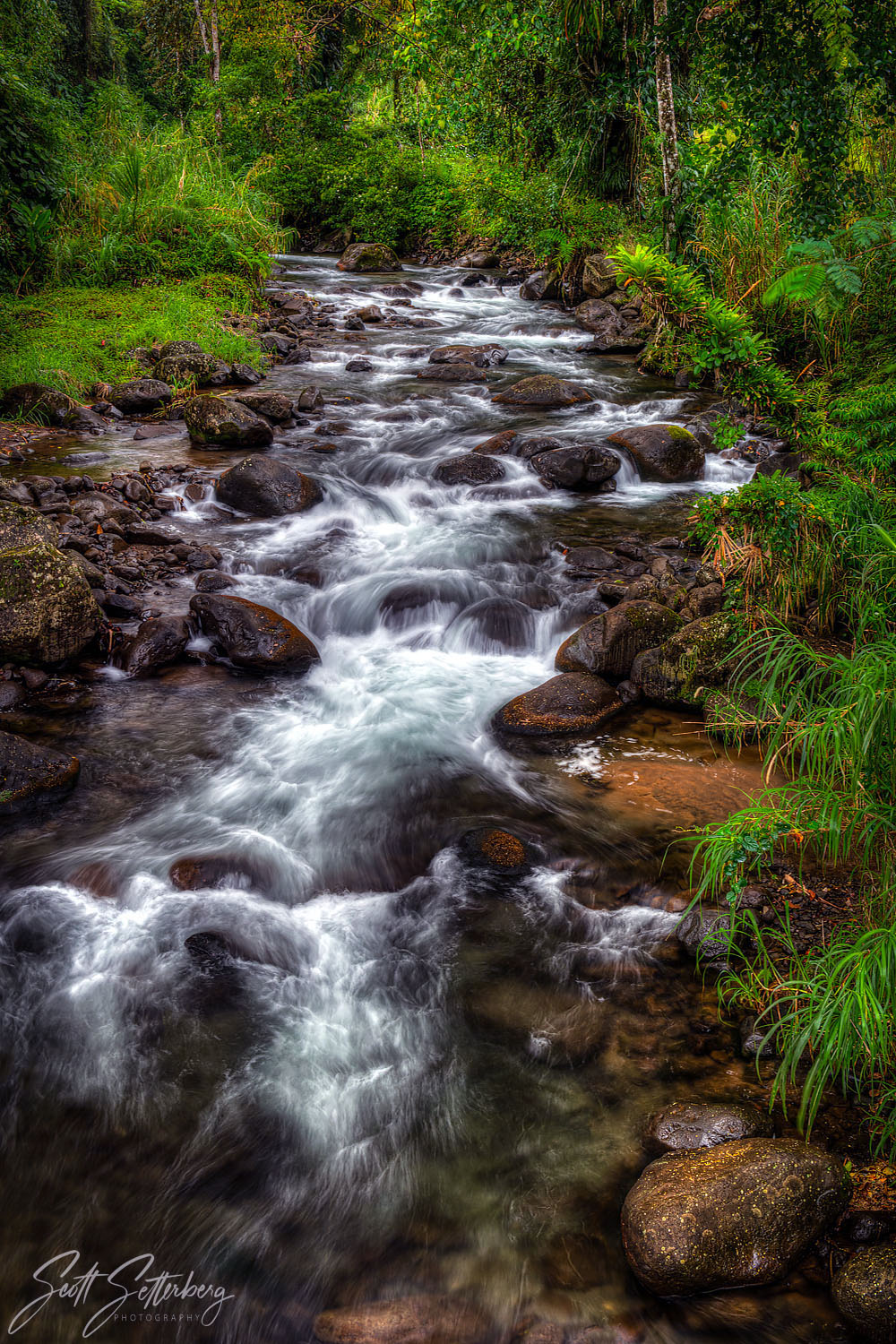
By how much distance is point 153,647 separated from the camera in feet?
17.4

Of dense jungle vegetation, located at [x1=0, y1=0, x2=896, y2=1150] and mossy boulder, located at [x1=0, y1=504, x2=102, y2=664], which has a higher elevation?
dense jungle vegetation, located at [x1=0, y1=0, x2=896, y2=1150]

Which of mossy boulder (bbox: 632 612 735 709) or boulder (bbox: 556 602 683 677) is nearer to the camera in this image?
mossy boulder (bbox: 632 612 735 709)

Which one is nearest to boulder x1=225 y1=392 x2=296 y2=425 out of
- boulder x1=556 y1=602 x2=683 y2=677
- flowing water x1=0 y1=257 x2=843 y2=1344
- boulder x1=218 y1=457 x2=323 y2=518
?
boulder x1=218 y1=457 x2=323 y2=518

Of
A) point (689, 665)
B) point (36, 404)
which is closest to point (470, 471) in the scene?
point (689, 665)

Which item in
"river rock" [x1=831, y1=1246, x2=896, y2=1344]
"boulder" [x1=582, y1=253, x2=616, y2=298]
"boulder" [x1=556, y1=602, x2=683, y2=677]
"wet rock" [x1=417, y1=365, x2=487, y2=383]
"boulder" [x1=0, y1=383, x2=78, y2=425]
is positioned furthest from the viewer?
"boulder" [x1=582, y1=253, x2=616, y2=298]

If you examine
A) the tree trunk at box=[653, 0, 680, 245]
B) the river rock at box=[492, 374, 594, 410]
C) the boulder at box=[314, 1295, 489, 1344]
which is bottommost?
the boulder at box=[314, 1295, 489, 1344]

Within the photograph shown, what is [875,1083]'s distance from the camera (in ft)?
8.66

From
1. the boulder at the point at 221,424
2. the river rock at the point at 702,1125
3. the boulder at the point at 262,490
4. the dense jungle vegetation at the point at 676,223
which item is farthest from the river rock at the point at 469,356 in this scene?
the river rock at the point at 702,1125

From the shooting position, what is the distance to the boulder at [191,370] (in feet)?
32.0

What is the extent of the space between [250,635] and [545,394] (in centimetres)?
608

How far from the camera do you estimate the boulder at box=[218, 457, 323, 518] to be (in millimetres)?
7375

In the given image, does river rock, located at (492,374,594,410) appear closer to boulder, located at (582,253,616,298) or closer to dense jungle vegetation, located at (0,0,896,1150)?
dense jungle vegetation, located at (0,0,896,1150)

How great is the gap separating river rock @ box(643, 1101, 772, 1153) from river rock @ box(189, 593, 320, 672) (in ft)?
12.0

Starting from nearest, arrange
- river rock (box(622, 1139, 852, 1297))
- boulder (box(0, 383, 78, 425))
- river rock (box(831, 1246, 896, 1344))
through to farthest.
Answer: river rock (box(831, 1246, 896, 1344)), river rock (box(622, 1139, 852, 1297)), boulder (box(0, 383, 78, 425))
